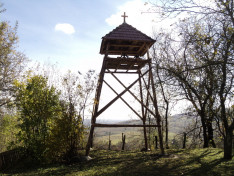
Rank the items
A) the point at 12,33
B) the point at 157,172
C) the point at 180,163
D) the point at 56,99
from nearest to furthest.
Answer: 1. the point at 157,172
2. the point at 180,163
3. the point at 56,99
4. the point at 12,33

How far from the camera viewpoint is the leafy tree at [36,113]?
9.02m

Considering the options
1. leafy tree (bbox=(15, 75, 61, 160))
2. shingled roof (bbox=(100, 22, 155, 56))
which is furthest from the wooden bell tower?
leafy tree (bbox=(15, 75, 61, 160))

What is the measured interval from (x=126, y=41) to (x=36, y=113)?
629 cm

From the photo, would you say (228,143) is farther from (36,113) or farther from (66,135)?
(36,113)

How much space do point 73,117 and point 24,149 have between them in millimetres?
3596

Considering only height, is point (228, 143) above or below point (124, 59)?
below

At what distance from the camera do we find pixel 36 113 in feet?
31.1

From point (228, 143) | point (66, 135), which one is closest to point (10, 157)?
point (66, 135)

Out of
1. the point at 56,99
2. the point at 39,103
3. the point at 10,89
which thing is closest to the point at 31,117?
the point at 39,103

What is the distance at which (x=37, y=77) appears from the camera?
1011cm

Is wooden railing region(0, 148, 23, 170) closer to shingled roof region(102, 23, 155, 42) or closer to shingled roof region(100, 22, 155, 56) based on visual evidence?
shingled roof region(100, 22, 155, 56)

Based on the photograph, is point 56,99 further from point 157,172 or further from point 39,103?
point 157,172

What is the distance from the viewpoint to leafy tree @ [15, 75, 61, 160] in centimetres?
902

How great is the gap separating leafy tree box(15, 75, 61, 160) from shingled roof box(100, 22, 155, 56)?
4075mm
